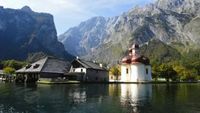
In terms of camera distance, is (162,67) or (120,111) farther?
(162,67)

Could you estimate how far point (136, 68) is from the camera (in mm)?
147000

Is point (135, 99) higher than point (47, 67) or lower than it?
lower

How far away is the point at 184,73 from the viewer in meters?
172

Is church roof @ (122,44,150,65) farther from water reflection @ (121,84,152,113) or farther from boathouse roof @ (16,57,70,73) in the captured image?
water reflection @ (121,84,152,113)

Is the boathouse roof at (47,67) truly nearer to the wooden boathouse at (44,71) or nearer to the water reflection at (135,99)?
the wooden boathouse at (44,71)

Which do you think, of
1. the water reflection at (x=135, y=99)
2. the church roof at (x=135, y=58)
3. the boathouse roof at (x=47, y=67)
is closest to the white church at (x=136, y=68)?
the church roof at (x=135, y=58)

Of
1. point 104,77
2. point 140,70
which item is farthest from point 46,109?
point 140,70

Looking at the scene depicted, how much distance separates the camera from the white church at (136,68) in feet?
481

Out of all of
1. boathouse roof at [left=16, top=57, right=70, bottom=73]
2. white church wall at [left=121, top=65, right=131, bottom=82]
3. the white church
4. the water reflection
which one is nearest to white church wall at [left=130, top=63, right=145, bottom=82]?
the white church

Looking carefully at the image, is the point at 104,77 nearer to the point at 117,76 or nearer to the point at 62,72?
the point at 62,72

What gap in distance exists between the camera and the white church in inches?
5772

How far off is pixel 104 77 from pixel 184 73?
2180 inches

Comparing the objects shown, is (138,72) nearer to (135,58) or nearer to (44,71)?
(135,58)

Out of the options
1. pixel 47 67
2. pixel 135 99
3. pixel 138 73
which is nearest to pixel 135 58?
pixel 138 73
